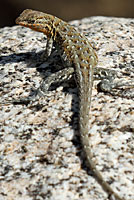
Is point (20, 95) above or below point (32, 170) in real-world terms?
above

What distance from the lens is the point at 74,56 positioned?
5.46m

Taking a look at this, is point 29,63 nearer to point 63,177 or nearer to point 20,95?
point 20,95

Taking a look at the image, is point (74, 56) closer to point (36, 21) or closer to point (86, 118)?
point (36, 21)

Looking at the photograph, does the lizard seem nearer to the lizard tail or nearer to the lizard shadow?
the lizard tail

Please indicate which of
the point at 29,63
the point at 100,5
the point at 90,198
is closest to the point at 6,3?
the point at 100,5


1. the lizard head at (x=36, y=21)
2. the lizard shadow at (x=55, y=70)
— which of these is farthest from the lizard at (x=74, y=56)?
the lizard shadow at (x=55, y=70)

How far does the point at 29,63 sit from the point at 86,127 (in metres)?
2.23

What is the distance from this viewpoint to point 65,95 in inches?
199

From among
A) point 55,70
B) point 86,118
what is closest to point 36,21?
point 55,70

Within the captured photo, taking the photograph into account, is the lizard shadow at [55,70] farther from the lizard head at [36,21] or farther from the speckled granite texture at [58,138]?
the lizard head at [36,21]

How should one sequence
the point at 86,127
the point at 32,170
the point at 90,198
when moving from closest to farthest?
1. the point at 90,198
2. the point at 32,170
3. the point at 86,127

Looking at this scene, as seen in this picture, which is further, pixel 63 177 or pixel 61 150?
pixel 61 150

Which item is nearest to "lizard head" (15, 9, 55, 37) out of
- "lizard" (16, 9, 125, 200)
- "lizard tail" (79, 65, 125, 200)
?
"lizard" (16, 9, 125, 200)

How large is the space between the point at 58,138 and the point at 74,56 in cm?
169
